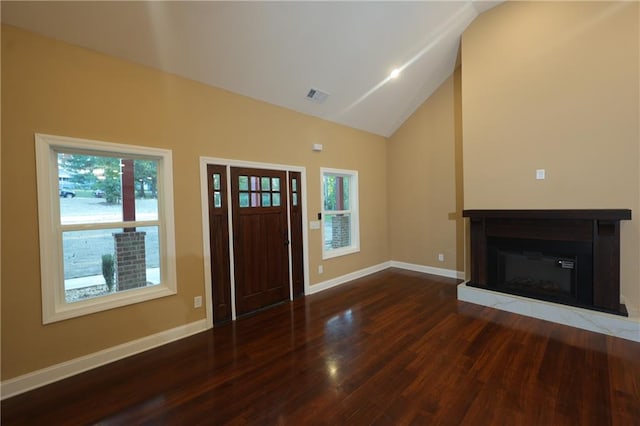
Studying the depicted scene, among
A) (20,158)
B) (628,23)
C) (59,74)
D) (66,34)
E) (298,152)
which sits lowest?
(20,158)

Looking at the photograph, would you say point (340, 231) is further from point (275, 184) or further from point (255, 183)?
point (255, 183)

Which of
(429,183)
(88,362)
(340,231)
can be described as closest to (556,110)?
(429,183)

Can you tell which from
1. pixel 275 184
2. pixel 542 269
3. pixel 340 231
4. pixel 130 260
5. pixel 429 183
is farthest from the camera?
pixel 429 183

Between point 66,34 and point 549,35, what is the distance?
4913 mm

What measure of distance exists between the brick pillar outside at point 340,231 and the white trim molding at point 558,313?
6.72ft

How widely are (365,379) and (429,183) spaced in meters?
3.92

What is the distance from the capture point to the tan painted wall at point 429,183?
481 centimetres

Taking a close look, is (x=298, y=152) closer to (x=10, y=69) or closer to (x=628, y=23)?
(x=10, y=69)

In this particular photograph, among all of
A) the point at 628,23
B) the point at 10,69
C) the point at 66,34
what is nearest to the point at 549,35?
the point at 628,23

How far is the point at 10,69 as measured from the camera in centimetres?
207

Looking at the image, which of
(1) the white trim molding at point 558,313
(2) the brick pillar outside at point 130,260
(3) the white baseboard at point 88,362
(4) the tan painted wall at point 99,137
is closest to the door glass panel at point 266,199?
(4) the tan painted wall at point 99,137

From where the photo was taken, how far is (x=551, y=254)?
330 cm

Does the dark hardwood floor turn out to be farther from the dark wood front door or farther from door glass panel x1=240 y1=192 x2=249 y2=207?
door glass panel x1=240 y1=192 x2=249 y2=207

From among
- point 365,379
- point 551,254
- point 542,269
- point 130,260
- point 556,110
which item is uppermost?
point 556,110
